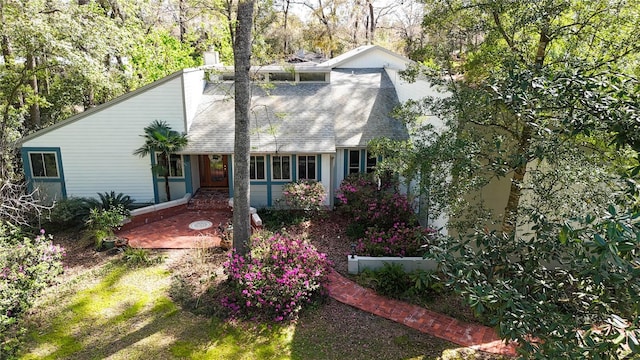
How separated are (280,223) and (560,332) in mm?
10076

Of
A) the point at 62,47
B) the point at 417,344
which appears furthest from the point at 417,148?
the point at 62,47

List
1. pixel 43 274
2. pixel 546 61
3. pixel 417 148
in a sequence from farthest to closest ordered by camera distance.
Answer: pixel 43 274
pixel 417 148
pixel 546 61

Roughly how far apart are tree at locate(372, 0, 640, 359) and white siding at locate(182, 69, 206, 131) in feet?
27.4

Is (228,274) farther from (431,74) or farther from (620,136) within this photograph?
(620,136)

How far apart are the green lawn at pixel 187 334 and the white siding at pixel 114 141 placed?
560cm

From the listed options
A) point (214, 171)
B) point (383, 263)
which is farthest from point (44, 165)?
point (383, 263)

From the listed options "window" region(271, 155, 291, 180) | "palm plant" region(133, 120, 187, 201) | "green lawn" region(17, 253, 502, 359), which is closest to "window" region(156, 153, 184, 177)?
"palm plant" region(133, 120, 187, 201)

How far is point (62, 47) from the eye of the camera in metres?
→ 11.6

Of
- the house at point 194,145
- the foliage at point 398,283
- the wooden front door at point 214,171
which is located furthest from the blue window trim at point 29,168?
the foliage at point 398,283

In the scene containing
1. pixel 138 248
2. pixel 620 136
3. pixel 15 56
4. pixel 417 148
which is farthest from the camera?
pixel 15 56

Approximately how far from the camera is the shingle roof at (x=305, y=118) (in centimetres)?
1415

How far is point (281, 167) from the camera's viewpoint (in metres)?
14.5

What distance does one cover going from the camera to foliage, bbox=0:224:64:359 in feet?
25.5

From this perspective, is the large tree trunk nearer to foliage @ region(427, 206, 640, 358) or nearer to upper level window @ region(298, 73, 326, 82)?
foliage @ region(427, 206, 640, 358)
